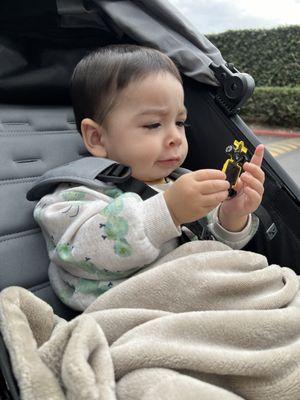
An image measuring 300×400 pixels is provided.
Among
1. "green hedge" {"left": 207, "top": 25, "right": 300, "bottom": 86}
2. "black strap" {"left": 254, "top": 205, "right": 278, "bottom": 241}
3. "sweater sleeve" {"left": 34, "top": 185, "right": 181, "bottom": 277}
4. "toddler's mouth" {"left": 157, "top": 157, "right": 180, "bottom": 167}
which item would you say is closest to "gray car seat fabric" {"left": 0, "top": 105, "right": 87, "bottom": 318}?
"sweater sleeve" {"left": 34, "top": 185, "right": 181, "bottom": 277}

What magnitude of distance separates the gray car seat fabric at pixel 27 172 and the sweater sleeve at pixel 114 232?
146 mm

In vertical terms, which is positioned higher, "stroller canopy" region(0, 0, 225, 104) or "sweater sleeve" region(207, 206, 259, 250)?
"stroller canopy" region(0, 0, 225, 104)

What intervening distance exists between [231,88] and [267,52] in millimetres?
9275

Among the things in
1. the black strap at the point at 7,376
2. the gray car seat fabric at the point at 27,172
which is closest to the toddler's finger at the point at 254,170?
the gray car seat fabric at the point at 27,172

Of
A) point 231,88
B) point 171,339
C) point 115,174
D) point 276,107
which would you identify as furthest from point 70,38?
point 276,107

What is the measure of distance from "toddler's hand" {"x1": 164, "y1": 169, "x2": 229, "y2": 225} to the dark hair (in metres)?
0.36

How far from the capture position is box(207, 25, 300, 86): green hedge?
32.2 feet

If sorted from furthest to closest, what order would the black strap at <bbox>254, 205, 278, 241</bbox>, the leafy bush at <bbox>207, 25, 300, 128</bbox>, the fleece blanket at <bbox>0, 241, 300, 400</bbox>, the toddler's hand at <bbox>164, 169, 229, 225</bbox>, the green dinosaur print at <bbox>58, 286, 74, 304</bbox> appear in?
1. the leafy bush at <bbox>207, 25, 300, 128</bbox>
2. the black strap at <bbox>254, 205, 278, 241</bbox>
3. the green dinosaur print at <bbox>58, 286, 74, 304</bbox>
4. the toddler's hand at <bbox>164, 169, 229, 225</bbox>
5. the fleece blanket at <bbox>0, 241, 300, 400</bbox>

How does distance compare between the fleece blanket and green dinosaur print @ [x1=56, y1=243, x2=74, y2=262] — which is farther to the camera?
green dinosaur print @ [x1=56, y1=243, x2=74, y2=262]

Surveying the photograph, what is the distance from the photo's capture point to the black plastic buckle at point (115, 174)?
1.22 meters

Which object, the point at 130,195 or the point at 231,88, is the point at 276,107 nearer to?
the point at 231,88

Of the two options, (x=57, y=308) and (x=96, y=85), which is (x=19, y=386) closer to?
(x=57, y=308)

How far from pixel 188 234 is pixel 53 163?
503mm

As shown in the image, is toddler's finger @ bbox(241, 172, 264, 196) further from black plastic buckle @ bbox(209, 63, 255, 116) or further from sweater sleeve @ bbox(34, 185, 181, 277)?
black plastic buckle @ bbox(209, 63, 255, 116)
